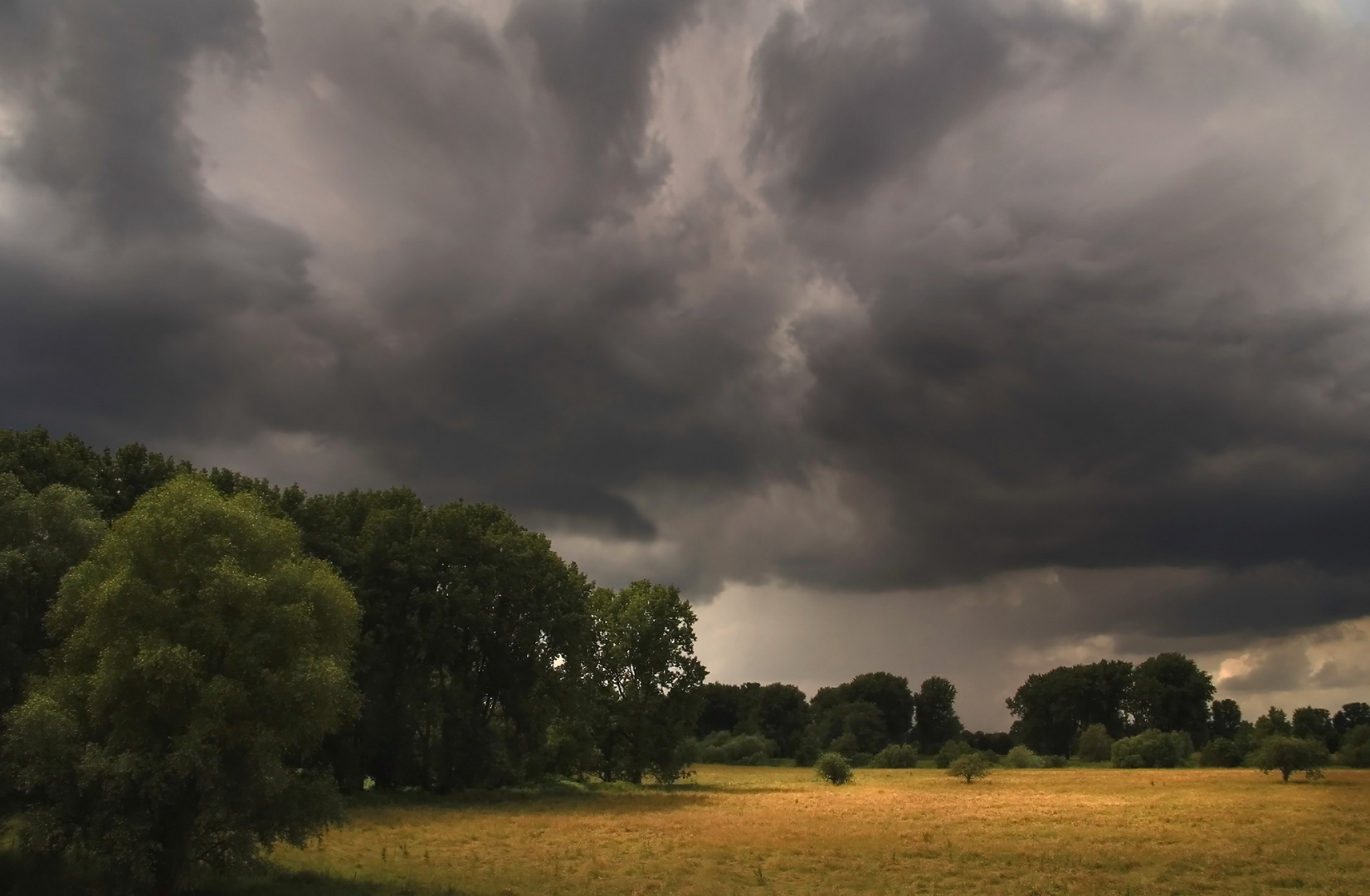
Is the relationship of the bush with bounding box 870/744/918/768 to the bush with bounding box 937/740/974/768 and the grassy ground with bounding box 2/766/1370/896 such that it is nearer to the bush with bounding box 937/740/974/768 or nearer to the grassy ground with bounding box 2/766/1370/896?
the bush with bounding box 937/740/974/768

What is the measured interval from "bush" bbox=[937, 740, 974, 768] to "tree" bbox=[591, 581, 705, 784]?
3829cm

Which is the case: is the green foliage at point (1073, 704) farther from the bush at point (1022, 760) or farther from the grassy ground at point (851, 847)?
the grassy ground at point (851, 847)

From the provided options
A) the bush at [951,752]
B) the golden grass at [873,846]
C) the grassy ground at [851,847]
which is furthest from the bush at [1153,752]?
the golden grass at [873,846]

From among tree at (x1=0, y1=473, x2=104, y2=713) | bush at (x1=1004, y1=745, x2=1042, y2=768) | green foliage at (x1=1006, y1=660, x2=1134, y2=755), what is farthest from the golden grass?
green foliage at (x1=1006, y1=660, x2=1134, y2=755)

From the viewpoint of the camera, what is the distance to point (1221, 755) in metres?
104

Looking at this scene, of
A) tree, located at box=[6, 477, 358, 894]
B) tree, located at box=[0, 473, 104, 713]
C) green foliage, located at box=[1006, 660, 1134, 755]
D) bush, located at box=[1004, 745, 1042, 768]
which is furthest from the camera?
green foliage, located at box=[1006, 660, 1134, 755]

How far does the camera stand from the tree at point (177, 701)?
28.2 metres

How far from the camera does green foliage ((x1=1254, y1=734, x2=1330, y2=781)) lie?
68.5m

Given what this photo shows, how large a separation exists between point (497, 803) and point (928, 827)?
27202 mm

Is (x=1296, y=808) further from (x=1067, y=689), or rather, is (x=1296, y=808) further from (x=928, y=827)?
(x=1067, y=689)

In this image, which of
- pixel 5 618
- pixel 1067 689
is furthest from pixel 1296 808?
pixel 1067 689

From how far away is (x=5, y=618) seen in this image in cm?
3344

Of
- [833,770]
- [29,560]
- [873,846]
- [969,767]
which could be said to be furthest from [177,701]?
[969,767]

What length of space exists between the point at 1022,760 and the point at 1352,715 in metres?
95.5
